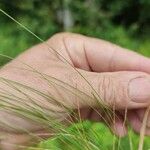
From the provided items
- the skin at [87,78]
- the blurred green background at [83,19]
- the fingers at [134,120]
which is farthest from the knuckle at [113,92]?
the blurred green background at [83,19]

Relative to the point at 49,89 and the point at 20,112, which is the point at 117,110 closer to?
the point at 49,89

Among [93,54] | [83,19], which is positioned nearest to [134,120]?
[93,54]

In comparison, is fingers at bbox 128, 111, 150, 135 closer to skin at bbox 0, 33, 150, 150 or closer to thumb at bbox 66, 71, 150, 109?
skin at bbox 0, 33, 150, 150

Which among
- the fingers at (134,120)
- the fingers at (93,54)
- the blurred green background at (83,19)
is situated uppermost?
the fingers at (93,54)

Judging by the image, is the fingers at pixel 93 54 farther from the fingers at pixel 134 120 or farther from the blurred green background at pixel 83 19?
the blurred green background at pixel 83 19

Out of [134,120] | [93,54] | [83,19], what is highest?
[93,54]

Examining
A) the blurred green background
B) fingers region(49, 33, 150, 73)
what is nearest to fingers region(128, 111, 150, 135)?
fingers region(49, 33, 150, 73)

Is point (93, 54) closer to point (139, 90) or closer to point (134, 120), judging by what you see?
point (134, 120)
